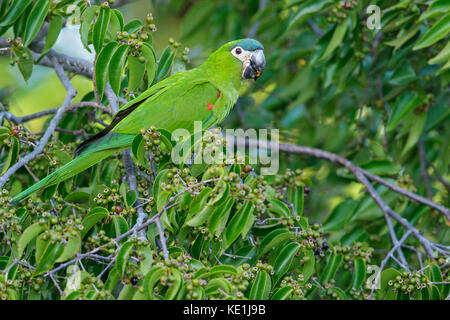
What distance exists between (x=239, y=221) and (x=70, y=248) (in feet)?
2.03

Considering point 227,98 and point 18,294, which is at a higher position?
point 227,98

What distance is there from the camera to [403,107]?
3.10 meters

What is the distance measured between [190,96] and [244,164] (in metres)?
0.84

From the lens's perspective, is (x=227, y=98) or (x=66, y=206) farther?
(x=227, y=98)

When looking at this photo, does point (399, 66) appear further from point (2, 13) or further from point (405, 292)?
point (2, 13)

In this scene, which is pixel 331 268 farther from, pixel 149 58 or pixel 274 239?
pixel 149 58

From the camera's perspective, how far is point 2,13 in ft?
7.90

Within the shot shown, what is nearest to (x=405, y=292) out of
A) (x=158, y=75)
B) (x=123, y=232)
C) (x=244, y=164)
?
(x=244, y=164)

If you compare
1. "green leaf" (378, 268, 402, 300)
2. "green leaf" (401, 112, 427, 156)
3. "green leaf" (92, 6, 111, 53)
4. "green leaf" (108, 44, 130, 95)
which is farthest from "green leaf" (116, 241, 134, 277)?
"green leaf" (401, 112, 427, 156)

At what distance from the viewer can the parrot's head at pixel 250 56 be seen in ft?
9.52

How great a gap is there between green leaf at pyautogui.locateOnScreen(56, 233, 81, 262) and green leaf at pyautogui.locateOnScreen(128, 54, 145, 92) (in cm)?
94

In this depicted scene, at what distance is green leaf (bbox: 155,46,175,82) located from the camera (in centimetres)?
261

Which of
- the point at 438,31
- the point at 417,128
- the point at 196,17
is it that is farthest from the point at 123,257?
the point at 196,17

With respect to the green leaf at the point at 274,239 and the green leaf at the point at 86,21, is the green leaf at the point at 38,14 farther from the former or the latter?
the green leaf at the point at 274,239
